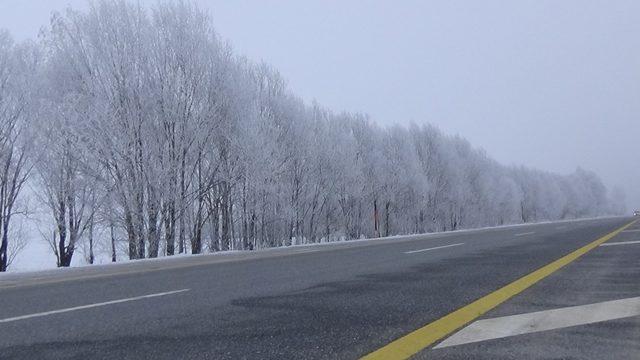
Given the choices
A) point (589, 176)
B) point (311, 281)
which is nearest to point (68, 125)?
point (311, 281)

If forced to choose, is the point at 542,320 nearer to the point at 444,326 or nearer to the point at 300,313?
the point at 444,326

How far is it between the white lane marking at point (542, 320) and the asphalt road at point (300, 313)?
53mm

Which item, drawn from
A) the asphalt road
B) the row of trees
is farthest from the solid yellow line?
the row of trees

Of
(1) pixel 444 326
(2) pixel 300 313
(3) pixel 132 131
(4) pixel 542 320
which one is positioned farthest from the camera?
(3) pixel 132 131

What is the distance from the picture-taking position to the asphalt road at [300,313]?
3.20 m

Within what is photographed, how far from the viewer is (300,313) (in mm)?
4414

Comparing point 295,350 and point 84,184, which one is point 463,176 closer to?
point 84,184

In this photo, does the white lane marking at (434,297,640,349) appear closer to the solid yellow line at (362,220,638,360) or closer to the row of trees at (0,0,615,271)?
the solid yellow line at (362,220,638,360)

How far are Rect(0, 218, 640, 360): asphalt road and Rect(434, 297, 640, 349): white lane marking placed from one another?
5cm

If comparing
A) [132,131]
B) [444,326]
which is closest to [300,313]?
[444,326]

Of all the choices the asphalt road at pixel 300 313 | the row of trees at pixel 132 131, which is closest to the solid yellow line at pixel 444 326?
the asphalt road at pixel 300 313

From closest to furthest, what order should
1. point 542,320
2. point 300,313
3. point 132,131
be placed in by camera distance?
point 542,320
point 300,313
point 132,131

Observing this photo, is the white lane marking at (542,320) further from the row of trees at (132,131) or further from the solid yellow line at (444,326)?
the row of trees at (132,131)

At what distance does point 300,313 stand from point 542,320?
1932 millimetres
